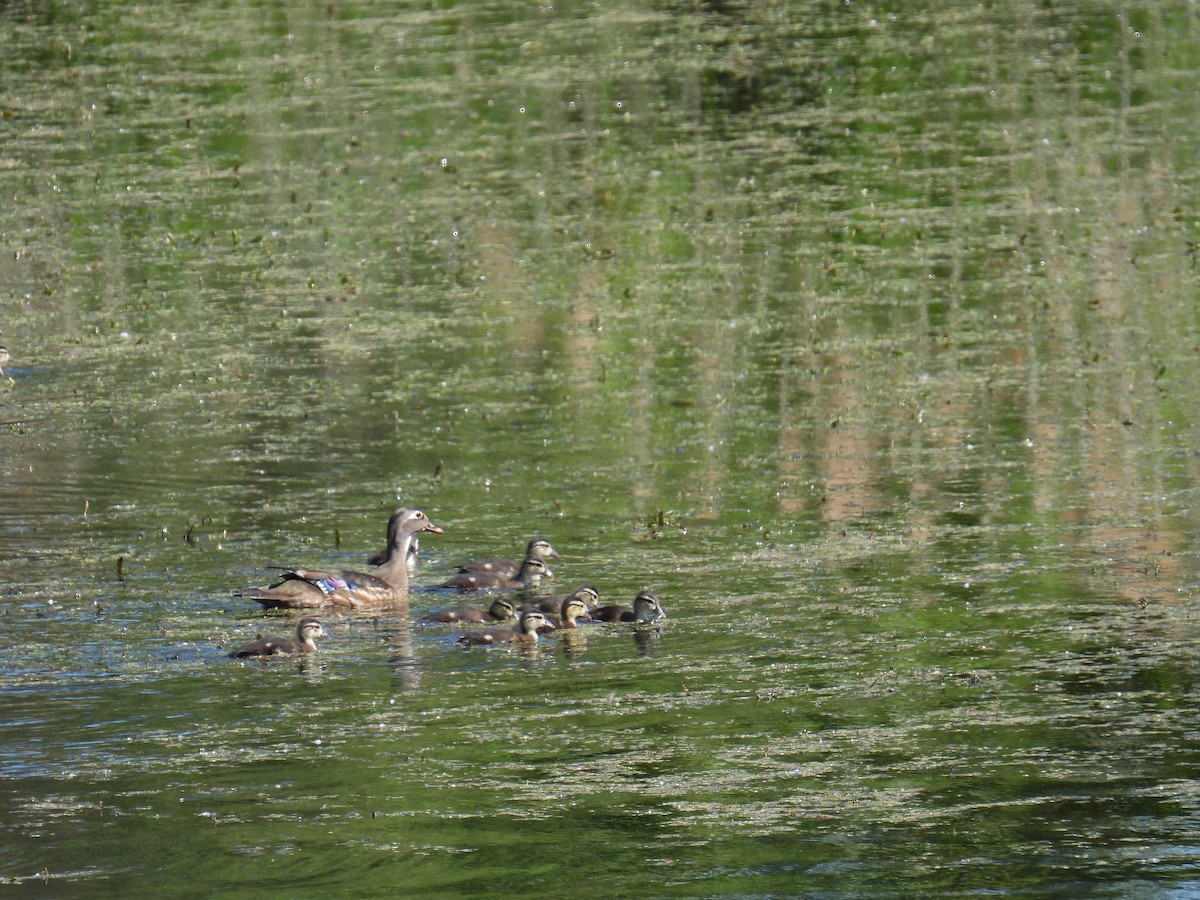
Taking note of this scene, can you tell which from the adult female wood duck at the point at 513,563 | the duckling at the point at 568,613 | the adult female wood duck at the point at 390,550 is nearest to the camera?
the duckling at the point at 568,613

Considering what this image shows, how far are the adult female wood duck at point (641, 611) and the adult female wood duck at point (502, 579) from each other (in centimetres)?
61

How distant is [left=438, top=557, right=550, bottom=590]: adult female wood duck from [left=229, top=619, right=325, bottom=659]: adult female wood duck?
108 centimetres

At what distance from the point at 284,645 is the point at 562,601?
4.03ft

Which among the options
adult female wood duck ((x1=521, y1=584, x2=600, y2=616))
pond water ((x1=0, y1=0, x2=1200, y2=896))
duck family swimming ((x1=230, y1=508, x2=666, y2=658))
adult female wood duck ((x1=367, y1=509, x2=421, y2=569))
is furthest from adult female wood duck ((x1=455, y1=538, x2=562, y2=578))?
A: adult female wood duck ((x1=521, y1=584, x2=600, y2=616))

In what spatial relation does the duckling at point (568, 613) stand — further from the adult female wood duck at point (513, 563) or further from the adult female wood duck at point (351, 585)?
the adult female wood duck at point (351, 585)

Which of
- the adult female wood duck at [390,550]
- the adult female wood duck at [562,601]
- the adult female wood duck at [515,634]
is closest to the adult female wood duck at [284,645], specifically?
the adult female wood duck at [515,634]

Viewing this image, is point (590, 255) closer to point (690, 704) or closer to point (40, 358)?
point (40, 358)

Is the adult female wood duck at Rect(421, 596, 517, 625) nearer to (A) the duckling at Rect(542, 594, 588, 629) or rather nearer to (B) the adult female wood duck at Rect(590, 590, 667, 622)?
(A) the duckling at Rect(542, 594, 588, 629)

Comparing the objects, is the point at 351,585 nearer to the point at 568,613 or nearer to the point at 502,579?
the point at 502,579

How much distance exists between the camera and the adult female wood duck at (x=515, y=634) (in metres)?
8.91

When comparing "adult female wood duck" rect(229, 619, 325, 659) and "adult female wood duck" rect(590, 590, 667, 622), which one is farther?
"adult female wood duck" rect(590, 590, 667, 622)

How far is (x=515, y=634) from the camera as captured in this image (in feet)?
29.5

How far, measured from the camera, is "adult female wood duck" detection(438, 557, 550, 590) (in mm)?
9609

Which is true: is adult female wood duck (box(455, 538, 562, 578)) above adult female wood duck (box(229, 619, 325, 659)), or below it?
above
